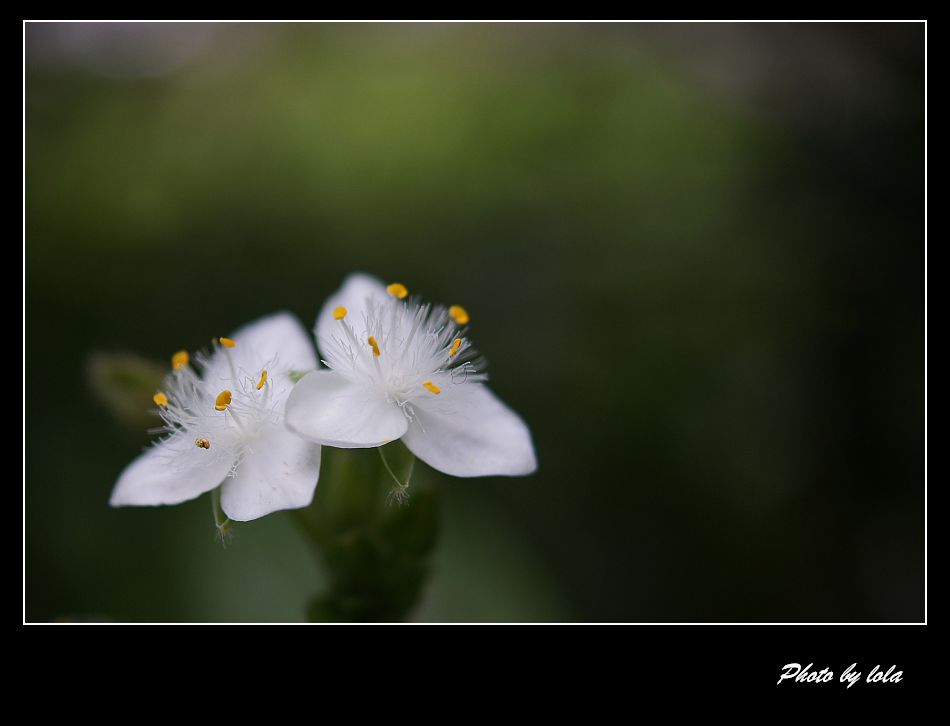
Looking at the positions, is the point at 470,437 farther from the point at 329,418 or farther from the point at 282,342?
the point at 282,342

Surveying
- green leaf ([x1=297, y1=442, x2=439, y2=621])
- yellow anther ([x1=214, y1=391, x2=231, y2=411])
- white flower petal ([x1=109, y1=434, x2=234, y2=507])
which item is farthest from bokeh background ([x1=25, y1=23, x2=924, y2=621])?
yellow anther ([x1=214, y1=391, x2=231, y2=411])

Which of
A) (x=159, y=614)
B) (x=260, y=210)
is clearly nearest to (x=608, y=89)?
(x=260, y=210)

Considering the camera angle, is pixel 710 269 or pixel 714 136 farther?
pixel 714 136

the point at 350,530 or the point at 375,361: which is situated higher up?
the point at 375,361

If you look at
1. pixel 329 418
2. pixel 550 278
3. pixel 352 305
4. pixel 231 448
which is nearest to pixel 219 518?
pixel 231 448

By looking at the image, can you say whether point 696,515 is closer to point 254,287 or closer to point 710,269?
point 710,269

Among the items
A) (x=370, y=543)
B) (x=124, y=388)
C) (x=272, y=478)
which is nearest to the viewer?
(x=272, y=478)
